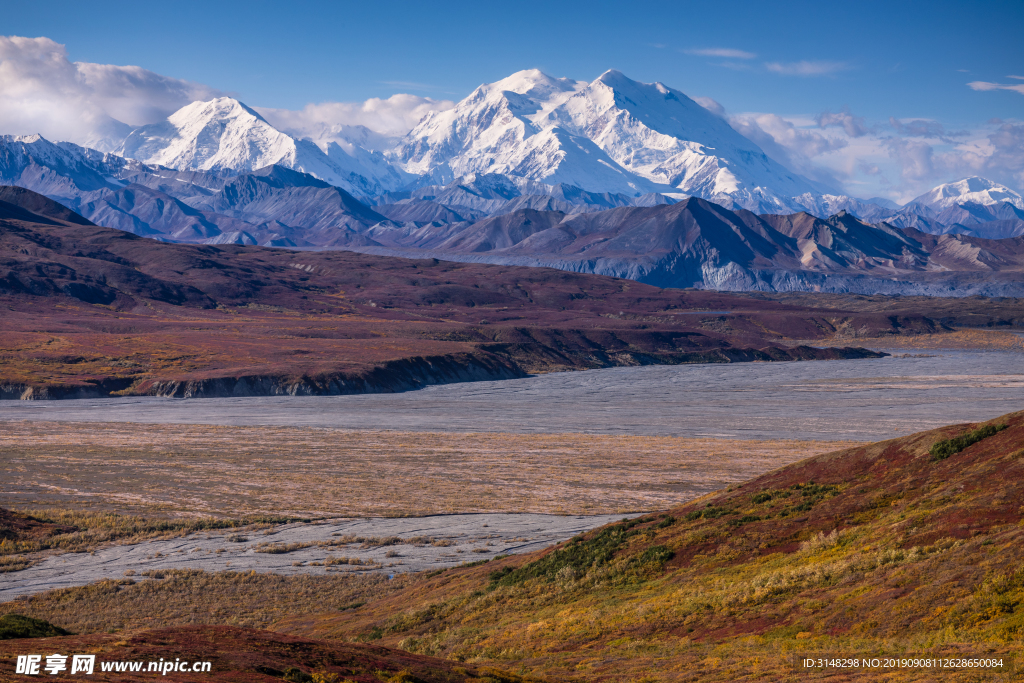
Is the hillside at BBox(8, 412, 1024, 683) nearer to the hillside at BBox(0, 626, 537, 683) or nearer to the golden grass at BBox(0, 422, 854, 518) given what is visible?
the hillside at BBox(0, 626, 537, 683)

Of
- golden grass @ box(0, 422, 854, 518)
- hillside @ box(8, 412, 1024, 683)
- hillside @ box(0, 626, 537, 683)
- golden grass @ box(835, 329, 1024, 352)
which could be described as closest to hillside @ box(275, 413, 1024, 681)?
hillside @ box(8, 412, 1024, 683)

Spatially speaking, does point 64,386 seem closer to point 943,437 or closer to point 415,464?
point 415,464

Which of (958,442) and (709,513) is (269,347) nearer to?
(709,513)

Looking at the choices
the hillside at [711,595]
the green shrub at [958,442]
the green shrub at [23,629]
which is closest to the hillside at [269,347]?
the hillside at [711,595]

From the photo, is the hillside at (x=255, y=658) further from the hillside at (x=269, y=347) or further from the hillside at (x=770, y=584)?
the hillside at (x=269, y=347)

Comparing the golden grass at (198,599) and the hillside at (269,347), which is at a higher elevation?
the hillside at (269,347)

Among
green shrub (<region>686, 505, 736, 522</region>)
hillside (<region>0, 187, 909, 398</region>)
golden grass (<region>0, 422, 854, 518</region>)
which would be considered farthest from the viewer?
hillside (<region>0, 187, 909, 398</region>)
